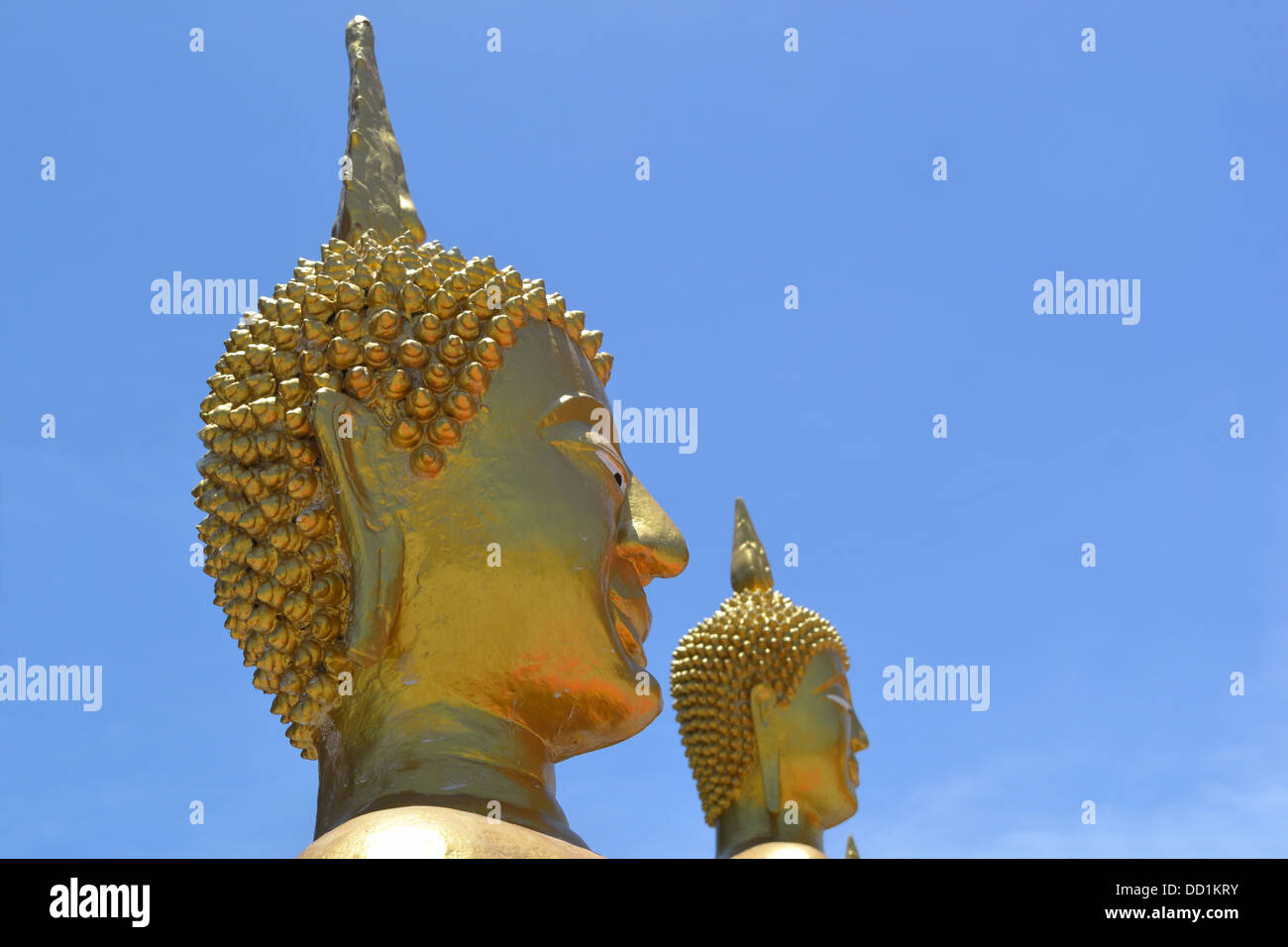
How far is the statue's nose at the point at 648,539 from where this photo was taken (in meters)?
6.34

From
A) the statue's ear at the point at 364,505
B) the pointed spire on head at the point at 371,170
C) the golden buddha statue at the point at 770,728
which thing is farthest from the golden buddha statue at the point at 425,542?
the golden buddha statue at the point at 770,728

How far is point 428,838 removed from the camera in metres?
5.16

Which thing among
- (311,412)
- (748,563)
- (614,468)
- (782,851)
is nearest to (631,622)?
(614,468)

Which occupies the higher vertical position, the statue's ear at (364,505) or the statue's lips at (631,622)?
the statue's ear at (364,505)

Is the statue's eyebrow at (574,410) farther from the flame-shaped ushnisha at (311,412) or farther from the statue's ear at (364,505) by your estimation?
the statue's ear at (364,505)

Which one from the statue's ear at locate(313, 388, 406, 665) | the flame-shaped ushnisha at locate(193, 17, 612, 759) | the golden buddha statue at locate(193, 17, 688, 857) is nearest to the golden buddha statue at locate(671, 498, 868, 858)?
the golden buddha statue at locate(193, 17, 688, 857)

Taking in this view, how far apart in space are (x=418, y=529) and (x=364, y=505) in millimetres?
222

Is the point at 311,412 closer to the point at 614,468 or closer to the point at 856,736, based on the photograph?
the point at 614,468

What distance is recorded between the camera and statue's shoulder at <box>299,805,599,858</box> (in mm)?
5125

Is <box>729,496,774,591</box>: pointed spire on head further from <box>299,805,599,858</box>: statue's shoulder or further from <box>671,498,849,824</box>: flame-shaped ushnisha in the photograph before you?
<box>299,805,599,858</box>: statue's shoulder

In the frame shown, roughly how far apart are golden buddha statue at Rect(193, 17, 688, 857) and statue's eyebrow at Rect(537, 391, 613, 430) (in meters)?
0.01

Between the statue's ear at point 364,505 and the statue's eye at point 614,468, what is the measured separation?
82 cm

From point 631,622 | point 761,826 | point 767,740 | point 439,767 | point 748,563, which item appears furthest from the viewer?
point 748,563
